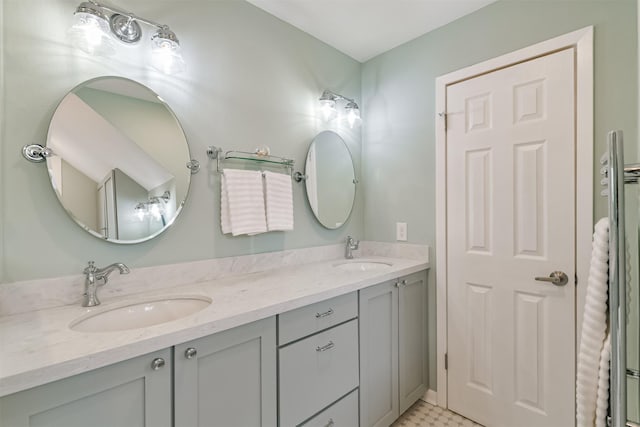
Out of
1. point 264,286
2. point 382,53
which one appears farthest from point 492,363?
point 382,53

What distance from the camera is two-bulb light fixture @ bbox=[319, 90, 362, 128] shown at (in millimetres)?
2137

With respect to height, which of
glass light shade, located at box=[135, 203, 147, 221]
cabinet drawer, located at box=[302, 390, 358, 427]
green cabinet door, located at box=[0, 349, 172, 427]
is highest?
glass light shade, located at box=[135, 203, 147, 221]

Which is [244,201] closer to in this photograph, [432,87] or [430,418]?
[432,87]

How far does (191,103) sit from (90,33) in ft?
1.49

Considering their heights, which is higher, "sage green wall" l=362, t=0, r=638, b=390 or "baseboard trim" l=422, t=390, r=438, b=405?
"sage green wall" l=362, t=0, r=638, b=390

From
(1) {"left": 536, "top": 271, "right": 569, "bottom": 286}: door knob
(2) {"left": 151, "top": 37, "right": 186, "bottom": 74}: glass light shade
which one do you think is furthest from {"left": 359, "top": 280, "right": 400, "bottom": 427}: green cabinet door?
(2) {"left": 151, "top": 37, "right": 186, "bottom": 74}: glass light shade

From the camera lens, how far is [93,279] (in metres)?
1.17

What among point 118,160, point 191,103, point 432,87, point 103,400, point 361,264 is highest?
point 432,87

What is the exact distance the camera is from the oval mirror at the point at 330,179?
2.13 m

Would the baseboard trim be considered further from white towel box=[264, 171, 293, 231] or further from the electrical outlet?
white towel box=[264, 171, 293, 231]

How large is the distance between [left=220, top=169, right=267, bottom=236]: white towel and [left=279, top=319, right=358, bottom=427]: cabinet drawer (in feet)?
2.27

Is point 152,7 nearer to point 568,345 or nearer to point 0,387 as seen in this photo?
point 0,387

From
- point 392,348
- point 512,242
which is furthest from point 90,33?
point 512,242

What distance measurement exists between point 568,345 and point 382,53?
2.24 metres
